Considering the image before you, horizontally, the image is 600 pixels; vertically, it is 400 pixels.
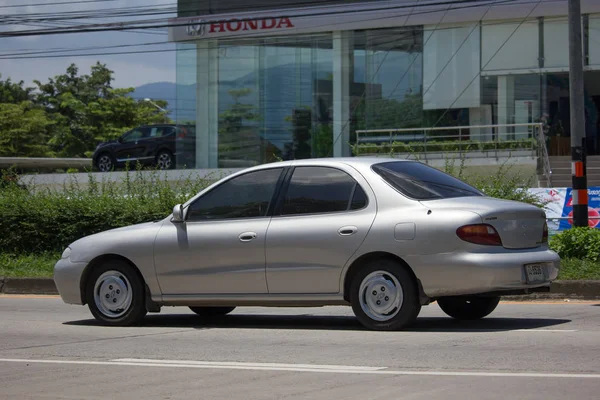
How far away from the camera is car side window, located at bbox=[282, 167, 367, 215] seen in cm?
925

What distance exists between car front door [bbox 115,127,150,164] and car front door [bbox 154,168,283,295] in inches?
1073

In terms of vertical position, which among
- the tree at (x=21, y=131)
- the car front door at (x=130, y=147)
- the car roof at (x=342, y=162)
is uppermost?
the tree at (x=21, y=131)

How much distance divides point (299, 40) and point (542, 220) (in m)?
28.6

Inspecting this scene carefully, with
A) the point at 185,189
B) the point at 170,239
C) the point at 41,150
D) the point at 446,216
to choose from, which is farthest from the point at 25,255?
the point at 41,150

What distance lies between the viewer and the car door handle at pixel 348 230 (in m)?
8.98

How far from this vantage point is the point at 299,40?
37062 mm

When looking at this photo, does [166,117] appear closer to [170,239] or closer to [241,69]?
[241,69]

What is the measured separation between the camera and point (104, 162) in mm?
37781

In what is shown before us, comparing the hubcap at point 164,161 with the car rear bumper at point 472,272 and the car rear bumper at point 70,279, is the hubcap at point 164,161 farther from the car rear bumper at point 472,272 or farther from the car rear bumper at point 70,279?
the car rear bumper at point 472,272

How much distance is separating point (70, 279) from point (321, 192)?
2.96 meters

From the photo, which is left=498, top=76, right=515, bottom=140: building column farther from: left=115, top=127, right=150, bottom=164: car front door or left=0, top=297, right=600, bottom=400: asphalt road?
left=0, top=297, right=600, bottom=400: asphalt road

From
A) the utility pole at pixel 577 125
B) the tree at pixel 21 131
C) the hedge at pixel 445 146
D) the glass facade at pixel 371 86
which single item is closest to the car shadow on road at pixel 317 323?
the utility pole at pixel 577 125

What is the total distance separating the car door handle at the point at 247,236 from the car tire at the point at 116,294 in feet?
4.27

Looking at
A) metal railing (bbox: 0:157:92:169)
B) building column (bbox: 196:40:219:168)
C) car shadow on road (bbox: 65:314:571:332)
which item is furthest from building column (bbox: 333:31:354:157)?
car shadow on road (bbox: 65:314:571:332)
